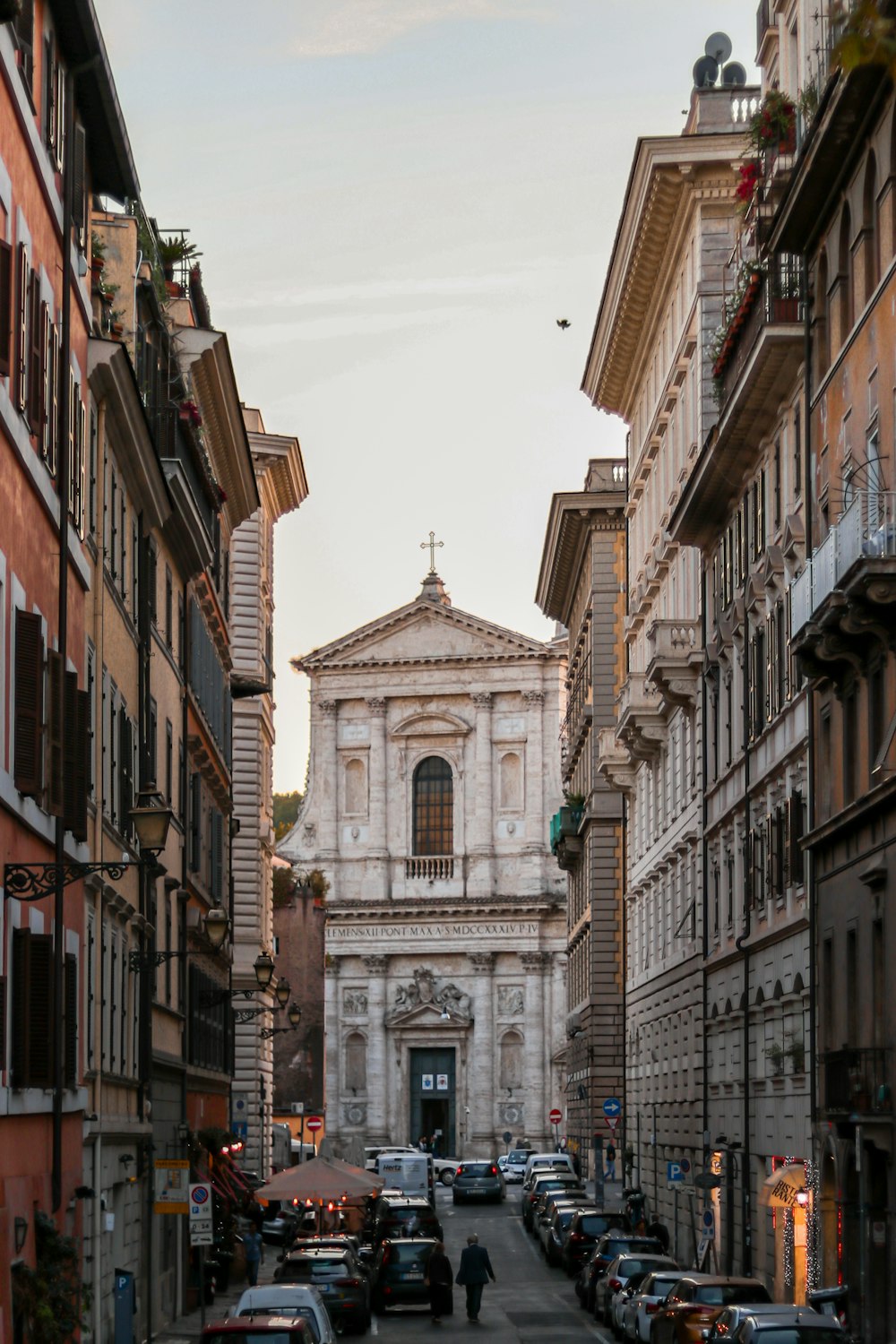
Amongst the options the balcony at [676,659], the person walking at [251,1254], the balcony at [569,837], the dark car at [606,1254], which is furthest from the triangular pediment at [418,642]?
the dark car at [606,1254]

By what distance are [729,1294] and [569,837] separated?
53191 millimetres

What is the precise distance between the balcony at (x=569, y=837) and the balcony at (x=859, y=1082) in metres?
50.3

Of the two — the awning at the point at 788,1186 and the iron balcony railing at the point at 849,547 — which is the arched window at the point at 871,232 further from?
the awning at the point at 788,1186

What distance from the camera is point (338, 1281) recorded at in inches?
1422

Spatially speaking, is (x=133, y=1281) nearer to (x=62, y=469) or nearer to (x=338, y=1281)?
(x=338, y=1281)

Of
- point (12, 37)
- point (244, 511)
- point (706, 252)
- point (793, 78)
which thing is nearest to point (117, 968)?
point (12, 37)

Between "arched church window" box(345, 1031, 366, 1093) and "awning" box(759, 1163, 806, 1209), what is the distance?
7340 centimetres

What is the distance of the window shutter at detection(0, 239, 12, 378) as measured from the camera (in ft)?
60.6

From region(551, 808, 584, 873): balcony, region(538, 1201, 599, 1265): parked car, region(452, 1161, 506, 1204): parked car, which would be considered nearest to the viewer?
region(538, 1201, 599, 1265): parked car

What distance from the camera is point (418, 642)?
111m

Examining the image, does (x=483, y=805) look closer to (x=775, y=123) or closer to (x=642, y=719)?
(x=642, y=719)

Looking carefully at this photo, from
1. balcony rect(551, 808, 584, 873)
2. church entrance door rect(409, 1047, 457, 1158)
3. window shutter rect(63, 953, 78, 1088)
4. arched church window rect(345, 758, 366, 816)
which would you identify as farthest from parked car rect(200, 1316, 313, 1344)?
arched church window rect(345, 758, 366, 816)

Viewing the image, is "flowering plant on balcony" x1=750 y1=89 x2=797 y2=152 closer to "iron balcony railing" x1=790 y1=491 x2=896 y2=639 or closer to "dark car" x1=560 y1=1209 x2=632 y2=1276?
"iron balcony railing" x1=790 y1=491 x2=896 y2=639

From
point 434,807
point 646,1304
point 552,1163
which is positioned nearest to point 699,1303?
point 646,1304
